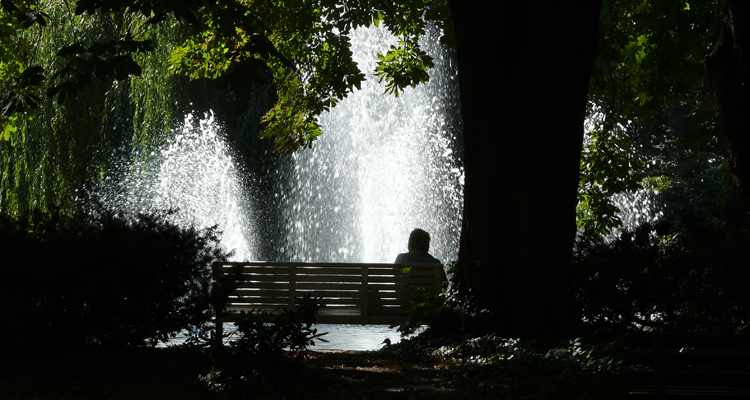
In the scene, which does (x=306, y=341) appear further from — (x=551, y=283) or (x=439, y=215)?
(x=439, y=215)

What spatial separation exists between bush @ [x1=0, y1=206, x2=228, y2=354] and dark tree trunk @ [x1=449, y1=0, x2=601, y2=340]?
263 centimetres

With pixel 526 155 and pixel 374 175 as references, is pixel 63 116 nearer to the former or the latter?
pixel 374 175

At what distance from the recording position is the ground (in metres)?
5.70

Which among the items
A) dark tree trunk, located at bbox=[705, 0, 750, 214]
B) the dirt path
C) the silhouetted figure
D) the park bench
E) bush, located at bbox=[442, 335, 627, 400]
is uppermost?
dark tree trunk, located at bbox=[705, 0, 750, 214]

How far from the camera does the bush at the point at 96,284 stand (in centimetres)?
646

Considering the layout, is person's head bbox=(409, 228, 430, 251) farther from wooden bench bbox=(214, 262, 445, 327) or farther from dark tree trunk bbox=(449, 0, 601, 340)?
Result: dark tree trunk bbox=(449, 0, 601, 340)

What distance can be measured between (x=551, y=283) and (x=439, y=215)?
16662 mm

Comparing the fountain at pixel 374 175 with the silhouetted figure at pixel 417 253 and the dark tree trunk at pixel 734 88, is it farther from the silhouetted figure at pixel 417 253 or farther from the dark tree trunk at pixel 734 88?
the dark tree trunk at pixel 734 88

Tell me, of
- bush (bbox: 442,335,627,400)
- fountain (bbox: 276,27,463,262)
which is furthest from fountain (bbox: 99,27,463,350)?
bush (bbox: 442,335,627,400)

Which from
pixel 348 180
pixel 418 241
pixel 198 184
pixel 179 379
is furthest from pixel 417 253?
pixel 198 184

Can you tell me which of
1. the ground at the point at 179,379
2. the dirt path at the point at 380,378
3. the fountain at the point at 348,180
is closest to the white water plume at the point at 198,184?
the fountain at the point at 348,180

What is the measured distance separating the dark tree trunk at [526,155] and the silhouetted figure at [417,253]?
322 cm

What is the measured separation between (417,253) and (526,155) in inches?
158

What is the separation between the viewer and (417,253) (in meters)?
11.0
